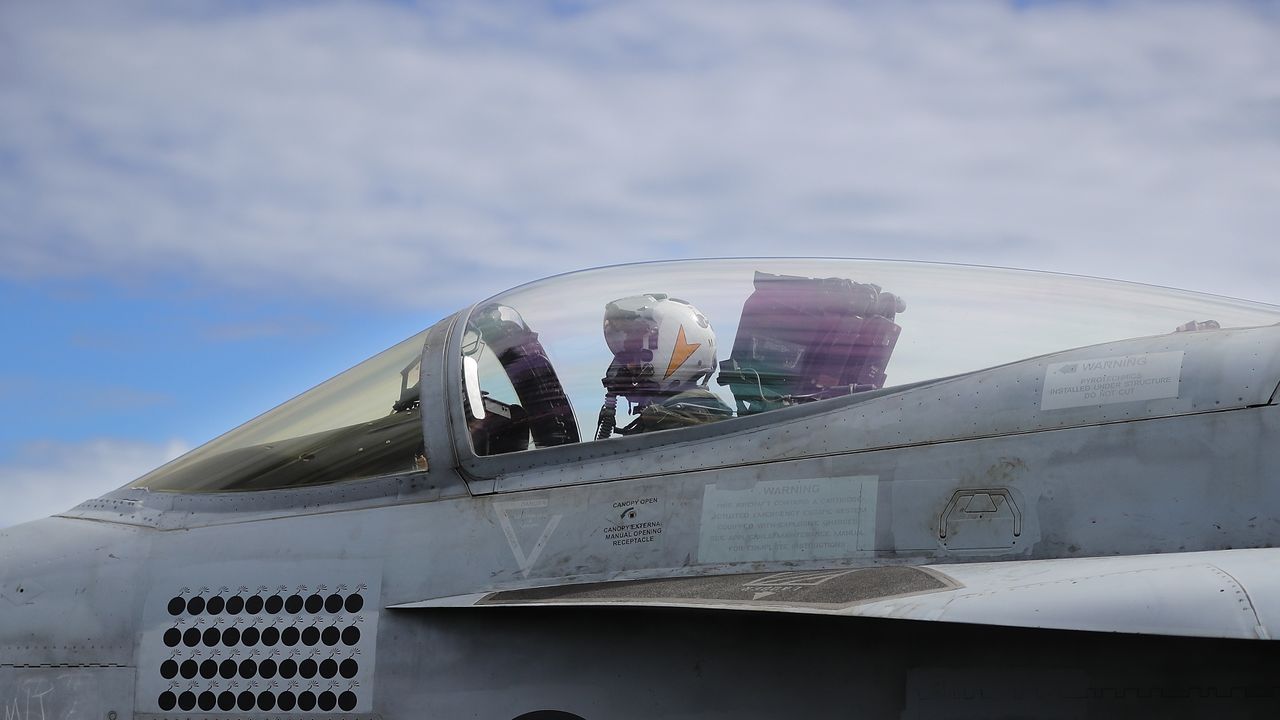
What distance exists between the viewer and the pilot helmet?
5.18 metres

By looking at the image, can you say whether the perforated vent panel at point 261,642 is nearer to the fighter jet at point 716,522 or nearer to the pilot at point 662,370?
the fighter jet at point 716,522

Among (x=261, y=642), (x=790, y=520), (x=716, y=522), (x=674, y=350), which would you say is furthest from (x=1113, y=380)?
(x=261, y=642)

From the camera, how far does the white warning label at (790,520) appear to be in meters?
4.51

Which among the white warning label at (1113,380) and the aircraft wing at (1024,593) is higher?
the white warning label at (1113,380)

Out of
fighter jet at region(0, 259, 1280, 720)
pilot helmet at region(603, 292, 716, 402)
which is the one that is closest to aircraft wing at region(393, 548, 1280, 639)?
fighter jet at region(0, 259, 1280, 720)

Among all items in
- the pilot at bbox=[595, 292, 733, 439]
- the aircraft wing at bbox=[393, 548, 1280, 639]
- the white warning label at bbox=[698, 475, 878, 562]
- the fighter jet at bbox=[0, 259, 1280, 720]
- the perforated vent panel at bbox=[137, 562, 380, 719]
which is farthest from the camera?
the pilot at bbox=[595, 292, 733, 439]

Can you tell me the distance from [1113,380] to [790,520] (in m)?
1.35

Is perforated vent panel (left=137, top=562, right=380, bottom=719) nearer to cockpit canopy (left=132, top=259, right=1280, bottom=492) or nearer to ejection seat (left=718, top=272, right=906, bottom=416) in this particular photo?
cockpit canopy (left=132, top=259, right=1280, bottom=492)

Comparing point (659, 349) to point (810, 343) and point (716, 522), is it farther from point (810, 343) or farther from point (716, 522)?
point (716, 522)

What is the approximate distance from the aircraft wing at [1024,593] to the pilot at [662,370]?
775 mm

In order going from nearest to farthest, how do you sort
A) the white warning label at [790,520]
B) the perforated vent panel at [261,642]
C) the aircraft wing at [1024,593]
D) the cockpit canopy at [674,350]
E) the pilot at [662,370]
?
the aircraft wing at [1024,593] → the white warning label at [790,520] → the perforated vent panel at [261,642] → the cockpit canopy at [674,350] → the pilot at [662,370]

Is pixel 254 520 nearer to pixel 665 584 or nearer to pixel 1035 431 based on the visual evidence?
pixel 665 584

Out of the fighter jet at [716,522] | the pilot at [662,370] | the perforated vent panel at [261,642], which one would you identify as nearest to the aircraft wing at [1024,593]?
the fighter jet at [716,522]

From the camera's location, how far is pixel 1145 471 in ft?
13.8
